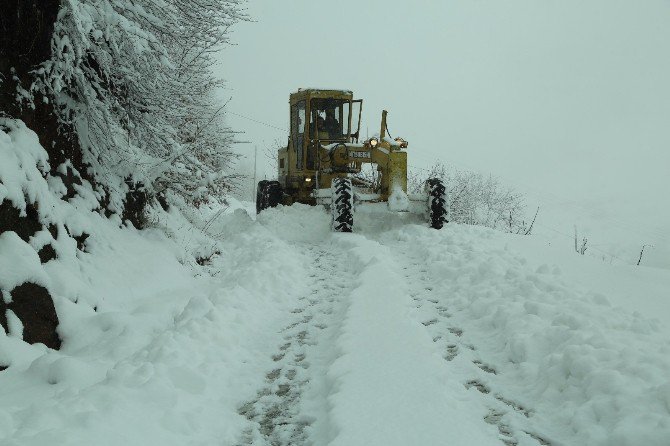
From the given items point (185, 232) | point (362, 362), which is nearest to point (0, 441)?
point (362, 362)

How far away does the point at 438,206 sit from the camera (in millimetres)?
10703

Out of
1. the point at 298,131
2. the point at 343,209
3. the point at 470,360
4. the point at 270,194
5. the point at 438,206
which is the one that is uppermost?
the point at 298,131

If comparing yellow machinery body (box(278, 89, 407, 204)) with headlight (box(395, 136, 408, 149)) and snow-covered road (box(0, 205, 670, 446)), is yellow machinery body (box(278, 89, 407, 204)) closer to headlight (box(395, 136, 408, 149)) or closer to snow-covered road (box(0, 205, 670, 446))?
headlight (box(395, 136, 408, 149))

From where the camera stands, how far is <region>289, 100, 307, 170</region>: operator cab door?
13.4 m

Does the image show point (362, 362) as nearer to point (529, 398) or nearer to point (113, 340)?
point (529, 398)

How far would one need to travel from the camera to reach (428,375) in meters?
3.70

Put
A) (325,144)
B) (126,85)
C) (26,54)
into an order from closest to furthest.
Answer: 1. (26,54)
2. (126,85)
3. (325,144)

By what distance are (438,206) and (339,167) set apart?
10.8 ft

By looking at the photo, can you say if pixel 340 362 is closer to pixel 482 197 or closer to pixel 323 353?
pixel 323 353

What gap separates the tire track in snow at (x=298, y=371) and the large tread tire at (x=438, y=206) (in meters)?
4.32

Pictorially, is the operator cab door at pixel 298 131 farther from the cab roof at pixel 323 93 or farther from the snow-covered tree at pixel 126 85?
the snow-covered tree at pixel 126 85

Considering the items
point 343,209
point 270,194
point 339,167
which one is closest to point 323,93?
point 339,167

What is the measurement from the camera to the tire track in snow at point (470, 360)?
3181mm

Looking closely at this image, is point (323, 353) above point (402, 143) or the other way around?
the other way around
